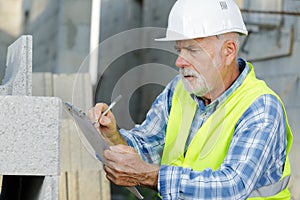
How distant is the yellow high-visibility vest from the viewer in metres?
3.00

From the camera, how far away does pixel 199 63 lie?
307 cm

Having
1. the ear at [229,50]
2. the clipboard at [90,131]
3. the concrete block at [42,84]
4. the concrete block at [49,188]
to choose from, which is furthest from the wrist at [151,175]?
the concrete block at [42,84]

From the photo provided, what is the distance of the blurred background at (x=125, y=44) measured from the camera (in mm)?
5297

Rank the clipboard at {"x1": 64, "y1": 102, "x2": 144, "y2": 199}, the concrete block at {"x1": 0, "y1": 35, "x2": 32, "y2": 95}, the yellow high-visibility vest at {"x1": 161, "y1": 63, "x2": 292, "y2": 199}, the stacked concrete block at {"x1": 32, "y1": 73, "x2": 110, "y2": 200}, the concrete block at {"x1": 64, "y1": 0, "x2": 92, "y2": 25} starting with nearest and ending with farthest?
the concrete block at {"x1": 0, "y1": 35, "x2": 32, "y2": 95}, the clipboard at {"x1": 64, "y1": 102, "x2": 144, "y2": 199}, the yellow high-visibility vest at {"x1": 161, "y1": 63, "x2": 292, "y2": 199}, the stacked concrete block at {"x1": 32, "y1": 73, "x2": 110, "y2": 200}, the concrete block at {"x1": 64, "y1": 0, "x2": 92, "y2": 25}

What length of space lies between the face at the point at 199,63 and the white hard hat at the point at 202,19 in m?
0.04

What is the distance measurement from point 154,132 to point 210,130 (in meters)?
0.39

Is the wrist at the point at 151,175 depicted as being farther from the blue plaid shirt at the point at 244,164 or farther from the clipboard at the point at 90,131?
the clipboard at the point at 90,131

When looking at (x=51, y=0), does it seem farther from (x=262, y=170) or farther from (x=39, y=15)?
(x=262, y=170)

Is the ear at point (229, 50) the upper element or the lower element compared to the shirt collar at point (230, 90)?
upper

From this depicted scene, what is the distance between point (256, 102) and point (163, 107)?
0.57m

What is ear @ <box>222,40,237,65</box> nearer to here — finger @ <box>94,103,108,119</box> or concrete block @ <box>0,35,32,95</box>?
finger @ <box>94,103,108,119</box>

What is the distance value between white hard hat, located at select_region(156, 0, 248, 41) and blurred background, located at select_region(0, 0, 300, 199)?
0.43 metres

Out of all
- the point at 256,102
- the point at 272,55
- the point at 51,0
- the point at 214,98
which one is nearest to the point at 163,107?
the point at 214,98

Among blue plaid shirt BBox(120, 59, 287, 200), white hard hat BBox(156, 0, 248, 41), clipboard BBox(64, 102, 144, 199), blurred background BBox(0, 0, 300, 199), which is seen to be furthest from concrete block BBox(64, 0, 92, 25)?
clipboard BBox(64, 102, 144, 199)
